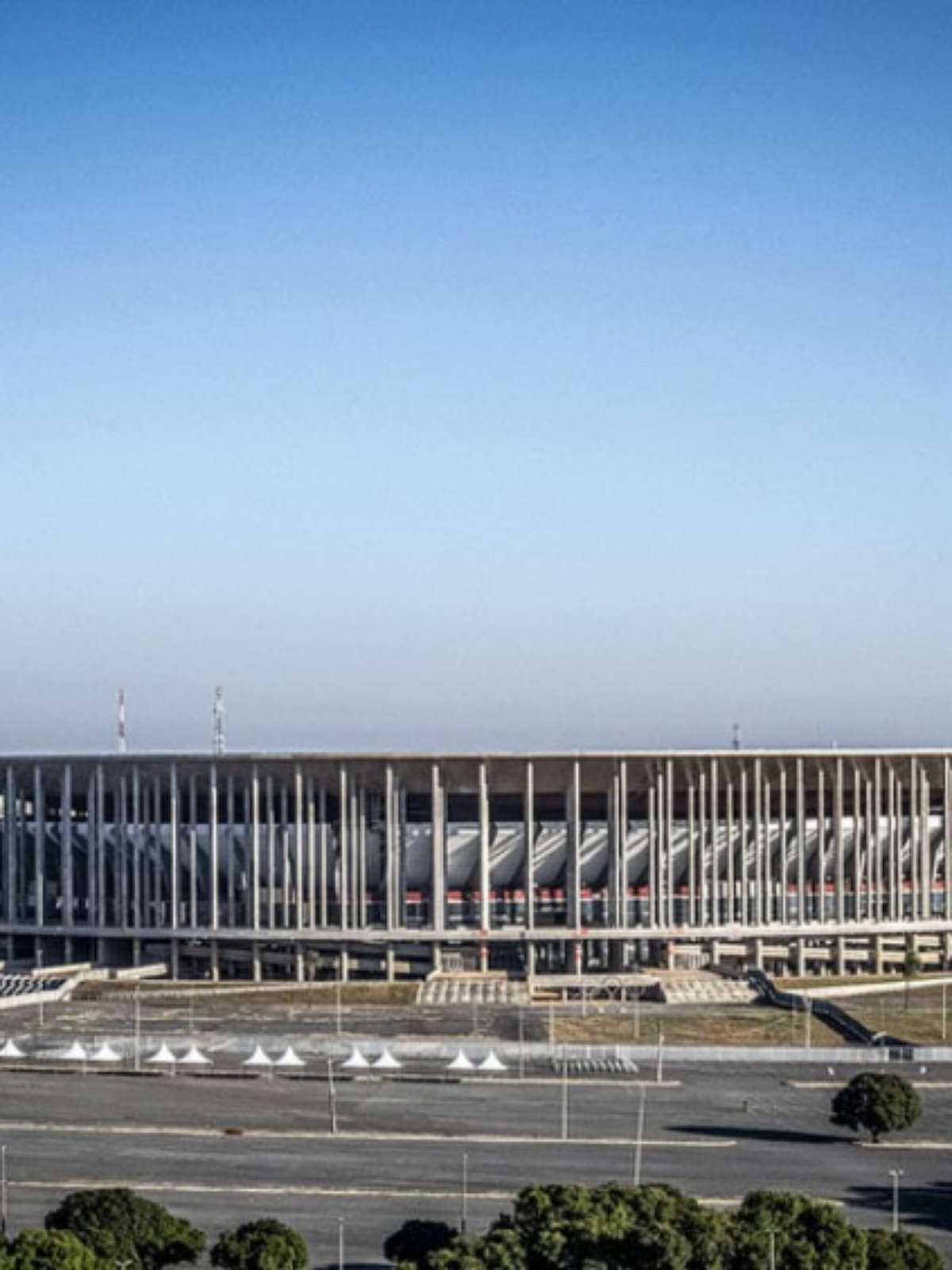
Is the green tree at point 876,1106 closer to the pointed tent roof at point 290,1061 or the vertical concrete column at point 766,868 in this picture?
the pointed tent roof at point 290,1061

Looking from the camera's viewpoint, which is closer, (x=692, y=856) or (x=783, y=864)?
(x=692, y=856)

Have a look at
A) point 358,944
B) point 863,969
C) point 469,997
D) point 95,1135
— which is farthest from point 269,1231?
point 863,969

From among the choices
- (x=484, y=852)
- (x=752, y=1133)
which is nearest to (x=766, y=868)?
(x=484, y=852)

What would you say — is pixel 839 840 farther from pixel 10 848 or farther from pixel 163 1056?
pixel 163 1056

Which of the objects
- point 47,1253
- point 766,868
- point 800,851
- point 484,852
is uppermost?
point 484,852

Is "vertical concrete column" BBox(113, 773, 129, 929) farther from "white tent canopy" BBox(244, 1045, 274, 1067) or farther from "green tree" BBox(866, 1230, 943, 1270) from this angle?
"green tree" BBox(866, 1230, 943, 1270)

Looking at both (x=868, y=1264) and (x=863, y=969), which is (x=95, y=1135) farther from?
(x=863, y=969)
